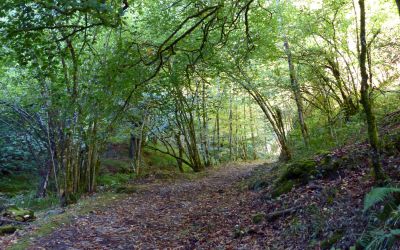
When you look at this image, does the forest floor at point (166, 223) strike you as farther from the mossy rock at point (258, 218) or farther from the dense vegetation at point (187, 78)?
the dense vegetation at point (187, 78)

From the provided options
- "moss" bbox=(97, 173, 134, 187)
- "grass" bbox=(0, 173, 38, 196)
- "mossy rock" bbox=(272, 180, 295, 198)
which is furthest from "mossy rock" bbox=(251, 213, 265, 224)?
"grass" bbox=(0, 173, 38, 196)

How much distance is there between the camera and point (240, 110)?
2338 centimetres

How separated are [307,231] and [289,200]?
147 cm

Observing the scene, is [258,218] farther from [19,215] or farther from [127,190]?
[127,190]

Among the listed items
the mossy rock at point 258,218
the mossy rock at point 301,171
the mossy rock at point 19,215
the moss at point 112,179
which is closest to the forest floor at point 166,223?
the mossy rock at point 258,218

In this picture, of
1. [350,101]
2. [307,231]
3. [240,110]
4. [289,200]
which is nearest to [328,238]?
[307,231]

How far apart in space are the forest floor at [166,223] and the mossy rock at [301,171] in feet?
2.96

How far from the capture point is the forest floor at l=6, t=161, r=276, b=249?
19.4ft

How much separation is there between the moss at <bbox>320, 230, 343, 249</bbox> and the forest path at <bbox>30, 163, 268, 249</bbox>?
44.6 inches

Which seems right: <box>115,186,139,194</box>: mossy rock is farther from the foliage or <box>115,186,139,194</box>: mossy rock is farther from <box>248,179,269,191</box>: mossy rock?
the foliage

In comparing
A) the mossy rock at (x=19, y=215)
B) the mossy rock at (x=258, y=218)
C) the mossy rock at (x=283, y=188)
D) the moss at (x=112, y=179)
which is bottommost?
the mossy rock at (x=258, y=218)

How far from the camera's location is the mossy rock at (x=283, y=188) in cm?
646

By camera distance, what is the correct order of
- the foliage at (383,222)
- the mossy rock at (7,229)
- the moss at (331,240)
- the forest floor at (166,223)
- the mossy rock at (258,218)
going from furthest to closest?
the mossy rock at (7,229)
the forest floor at (166,223)
the mossy rock at (258,218)
the moss at (331,240)
the foliage at (383,222)

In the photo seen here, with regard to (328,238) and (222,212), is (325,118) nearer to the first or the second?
(222,212)
